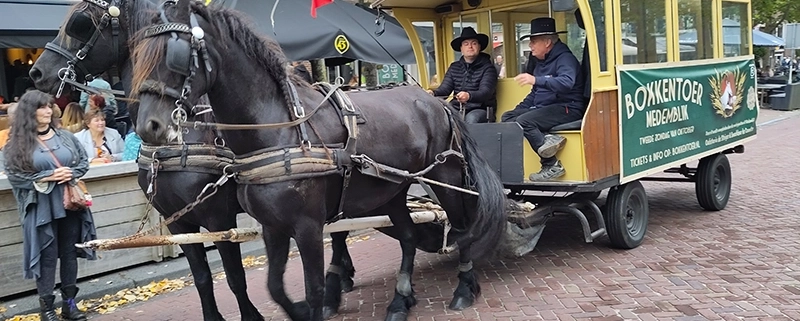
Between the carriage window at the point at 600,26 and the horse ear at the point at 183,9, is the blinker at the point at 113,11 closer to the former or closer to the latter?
the horse ear at the point at 183,9

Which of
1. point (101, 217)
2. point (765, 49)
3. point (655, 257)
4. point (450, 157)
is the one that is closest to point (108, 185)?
point (101, 217)

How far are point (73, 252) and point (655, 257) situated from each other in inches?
186

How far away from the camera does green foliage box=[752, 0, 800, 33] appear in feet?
82.6

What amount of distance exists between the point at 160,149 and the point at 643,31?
4163mm

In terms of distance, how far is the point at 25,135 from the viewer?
15.9 feet

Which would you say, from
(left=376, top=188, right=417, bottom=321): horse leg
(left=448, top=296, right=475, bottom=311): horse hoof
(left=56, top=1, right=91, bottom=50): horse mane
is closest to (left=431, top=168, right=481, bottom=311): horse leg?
(left=448, top=296, right=475, bottom=311): horse hoof

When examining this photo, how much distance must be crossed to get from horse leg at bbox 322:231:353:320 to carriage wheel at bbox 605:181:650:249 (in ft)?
7.72

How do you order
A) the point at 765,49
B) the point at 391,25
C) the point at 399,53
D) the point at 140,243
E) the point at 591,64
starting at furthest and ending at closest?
1. the point at 765,49
2. the point at 391,25
3. the point at 399,53
4. the point at 591,64
5. the point at 140,243

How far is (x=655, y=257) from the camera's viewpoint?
6035 millimetres

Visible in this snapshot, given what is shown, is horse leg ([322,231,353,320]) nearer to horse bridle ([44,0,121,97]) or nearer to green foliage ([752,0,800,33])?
horse bridle ([44,0,121,97])

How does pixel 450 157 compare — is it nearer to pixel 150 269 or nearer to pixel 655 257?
pixel 655 257

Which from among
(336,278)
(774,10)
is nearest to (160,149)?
(336,278)

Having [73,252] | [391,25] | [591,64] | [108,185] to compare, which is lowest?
[73,252]

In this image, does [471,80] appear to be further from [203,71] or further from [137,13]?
[203,71]
